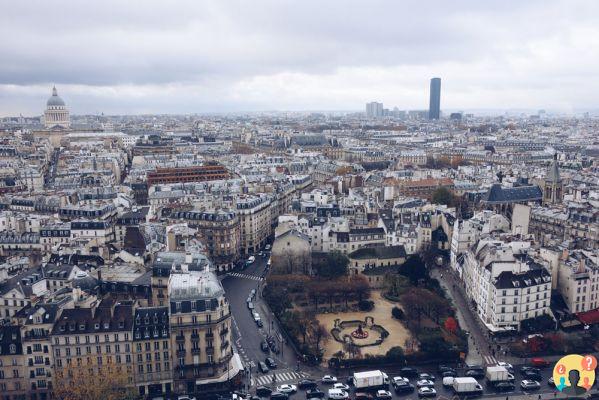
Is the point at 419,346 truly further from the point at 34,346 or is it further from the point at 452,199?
the point at 452,199

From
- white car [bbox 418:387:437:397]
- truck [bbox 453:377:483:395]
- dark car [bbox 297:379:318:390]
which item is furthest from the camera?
dark car [bbox 297:379:318:390]

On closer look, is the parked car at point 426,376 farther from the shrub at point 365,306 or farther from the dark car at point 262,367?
the shrub at point 365,306

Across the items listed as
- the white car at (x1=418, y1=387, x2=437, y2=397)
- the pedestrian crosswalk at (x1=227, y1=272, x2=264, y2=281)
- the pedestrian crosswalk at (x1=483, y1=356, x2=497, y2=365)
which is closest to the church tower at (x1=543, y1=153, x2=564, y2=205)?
the pedestrian crosswalk at (x1=227, y1=272, x2=264, y2=281)

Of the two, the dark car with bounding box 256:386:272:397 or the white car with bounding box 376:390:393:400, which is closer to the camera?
the white car with bounding box 376:390:393:400

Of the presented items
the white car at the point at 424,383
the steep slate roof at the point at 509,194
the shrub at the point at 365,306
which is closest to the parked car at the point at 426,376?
the white car at the point at 424,383

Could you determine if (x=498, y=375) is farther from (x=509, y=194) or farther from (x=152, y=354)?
(x=509, y=194)

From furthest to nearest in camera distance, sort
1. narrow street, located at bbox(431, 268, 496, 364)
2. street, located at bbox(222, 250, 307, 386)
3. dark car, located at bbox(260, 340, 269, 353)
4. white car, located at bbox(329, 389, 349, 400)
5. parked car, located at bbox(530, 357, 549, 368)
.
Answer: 1. dark car, located at bbox(260, 340, 269, 353)
2. narrow street, located at bbox(431, 268, 496, 364)
3. parked car, located at bbox(530, 357, 549, 368)
4. street, located at bbox(222, 250, 307, 386)
5. white car, located at bbox(329, 389, 349, 400)

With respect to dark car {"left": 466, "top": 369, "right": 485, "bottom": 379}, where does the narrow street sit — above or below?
above

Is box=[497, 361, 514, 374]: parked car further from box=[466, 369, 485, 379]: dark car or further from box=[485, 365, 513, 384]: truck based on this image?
box=[466, 369, 485, 379]: dark car
